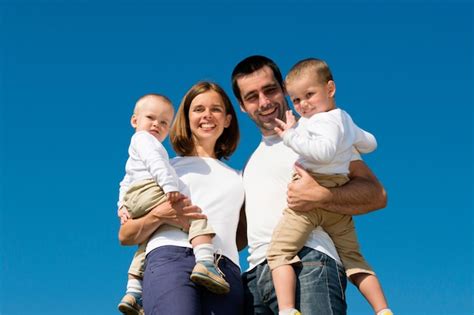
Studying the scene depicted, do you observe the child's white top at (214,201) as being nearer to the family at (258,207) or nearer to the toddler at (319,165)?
the family at (258,207)

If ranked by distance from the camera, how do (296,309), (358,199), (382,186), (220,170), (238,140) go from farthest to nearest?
(238,140) → (220,170) → (382,186) → (358,199) → (296,309)

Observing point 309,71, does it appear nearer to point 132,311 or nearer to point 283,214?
point 283,214

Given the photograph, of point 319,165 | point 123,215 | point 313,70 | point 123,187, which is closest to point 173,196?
point 123,215

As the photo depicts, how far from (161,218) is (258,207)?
103 centimetres

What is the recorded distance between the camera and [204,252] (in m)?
6.01

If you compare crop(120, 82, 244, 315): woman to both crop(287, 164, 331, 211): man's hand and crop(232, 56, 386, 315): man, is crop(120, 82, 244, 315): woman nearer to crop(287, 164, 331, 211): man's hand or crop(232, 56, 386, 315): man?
crop(232, 56, 386, 315): man

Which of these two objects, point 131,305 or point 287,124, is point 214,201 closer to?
point 287,124

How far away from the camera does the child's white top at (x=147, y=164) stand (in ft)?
21.1

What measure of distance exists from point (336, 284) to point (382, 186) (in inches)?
51.6

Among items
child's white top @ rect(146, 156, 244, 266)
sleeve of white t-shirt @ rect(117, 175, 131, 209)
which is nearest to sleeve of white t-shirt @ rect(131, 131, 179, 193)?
child's white top @ rect(146, 156, 244, 266)

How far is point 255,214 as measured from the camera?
6270 mm

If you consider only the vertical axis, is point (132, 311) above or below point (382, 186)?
below

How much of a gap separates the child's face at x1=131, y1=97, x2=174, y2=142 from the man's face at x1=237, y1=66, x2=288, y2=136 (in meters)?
0.99

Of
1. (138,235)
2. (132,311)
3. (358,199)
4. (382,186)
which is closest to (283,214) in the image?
(358,199)
